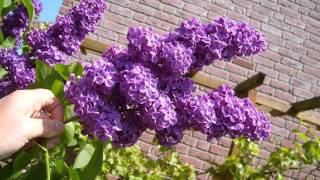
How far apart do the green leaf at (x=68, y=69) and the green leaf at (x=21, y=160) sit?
0.70 ft

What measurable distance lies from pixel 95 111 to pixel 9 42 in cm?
73

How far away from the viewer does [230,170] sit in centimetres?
287

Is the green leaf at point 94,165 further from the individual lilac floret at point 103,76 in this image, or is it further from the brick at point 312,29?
the brick at point 312,29

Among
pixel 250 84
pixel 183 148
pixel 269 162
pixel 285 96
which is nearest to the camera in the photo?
pixel 269 162

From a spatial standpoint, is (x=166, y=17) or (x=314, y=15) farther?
(x=314, y=15)

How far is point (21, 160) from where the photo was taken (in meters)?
1.21

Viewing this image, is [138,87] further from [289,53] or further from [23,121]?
[289,53]

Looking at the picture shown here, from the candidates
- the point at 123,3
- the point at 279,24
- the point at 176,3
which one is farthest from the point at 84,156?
the point at 279,24

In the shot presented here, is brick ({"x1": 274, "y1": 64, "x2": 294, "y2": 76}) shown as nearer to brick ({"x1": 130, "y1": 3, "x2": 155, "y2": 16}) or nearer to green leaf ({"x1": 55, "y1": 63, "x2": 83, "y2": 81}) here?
brick ({"x1": 130, "y1": 3, "x2": 155, "y2": 16})

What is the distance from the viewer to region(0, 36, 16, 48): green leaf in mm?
1598

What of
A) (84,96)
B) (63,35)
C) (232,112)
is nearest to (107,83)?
(84,96)

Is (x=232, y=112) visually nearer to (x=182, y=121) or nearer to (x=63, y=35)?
(x=182, y=121)

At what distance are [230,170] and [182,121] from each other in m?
1.84

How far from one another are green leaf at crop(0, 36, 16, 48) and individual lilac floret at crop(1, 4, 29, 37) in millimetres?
15
